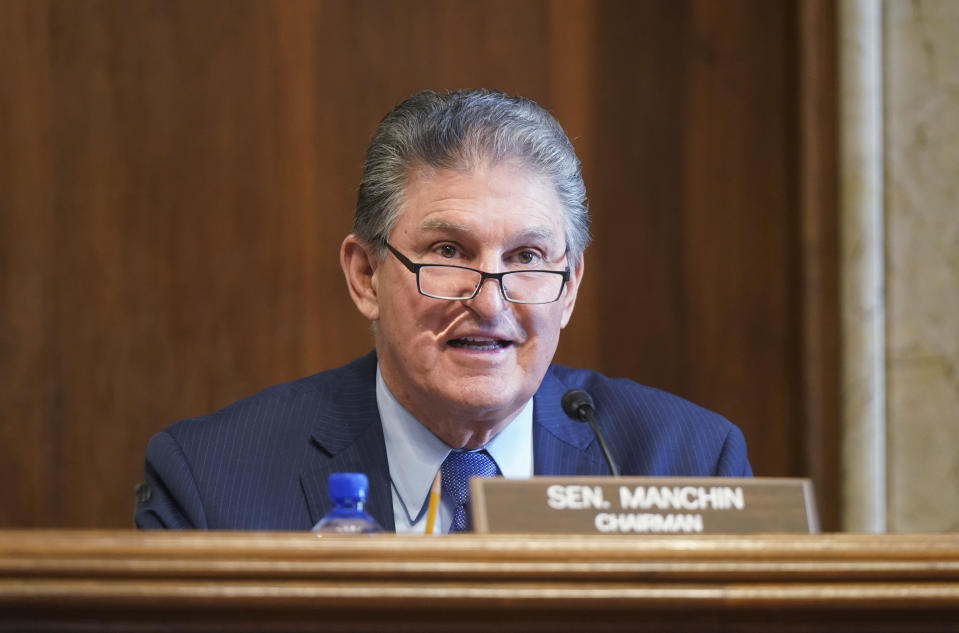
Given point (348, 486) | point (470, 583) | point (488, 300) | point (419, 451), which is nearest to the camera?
point (470, 583)

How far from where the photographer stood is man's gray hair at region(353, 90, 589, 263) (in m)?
1.75

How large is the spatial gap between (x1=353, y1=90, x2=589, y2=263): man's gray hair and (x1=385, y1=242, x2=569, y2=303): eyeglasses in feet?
0.35

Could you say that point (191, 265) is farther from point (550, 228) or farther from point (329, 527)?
point (329, 527)

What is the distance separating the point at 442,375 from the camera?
5.53 ft

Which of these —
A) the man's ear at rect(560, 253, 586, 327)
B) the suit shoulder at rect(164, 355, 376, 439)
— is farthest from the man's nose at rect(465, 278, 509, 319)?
the suit shoulder at rect(164, 355, 376, 439)

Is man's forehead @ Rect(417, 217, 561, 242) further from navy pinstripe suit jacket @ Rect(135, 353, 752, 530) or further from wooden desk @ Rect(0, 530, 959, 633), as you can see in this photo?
wooden desk @ Rect(0, 530, 959, 633)

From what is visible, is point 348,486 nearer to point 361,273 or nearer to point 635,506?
point 635,506

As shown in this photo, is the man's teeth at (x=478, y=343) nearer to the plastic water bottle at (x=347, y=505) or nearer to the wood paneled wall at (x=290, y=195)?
the plastic water bottle at (x=347, y=505)

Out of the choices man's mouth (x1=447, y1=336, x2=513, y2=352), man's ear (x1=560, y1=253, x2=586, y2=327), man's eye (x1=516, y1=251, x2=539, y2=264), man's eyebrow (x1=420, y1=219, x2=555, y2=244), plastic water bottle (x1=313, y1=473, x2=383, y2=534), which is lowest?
plastic water bottle (x1=313, y1=473, x2=383, y2=534)

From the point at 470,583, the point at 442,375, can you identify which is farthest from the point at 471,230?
the point at 470,583

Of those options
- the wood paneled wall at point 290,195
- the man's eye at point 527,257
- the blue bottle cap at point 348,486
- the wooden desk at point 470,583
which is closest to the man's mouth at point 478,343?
the man's eye at point 527,257

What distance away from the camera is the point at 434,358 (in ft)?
5.55

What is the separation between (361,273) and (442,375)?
29 centimetres

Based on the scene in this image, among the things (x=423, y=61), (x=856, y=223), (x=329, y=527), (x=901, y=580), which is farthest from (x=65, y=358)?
(x=901, y=580)
